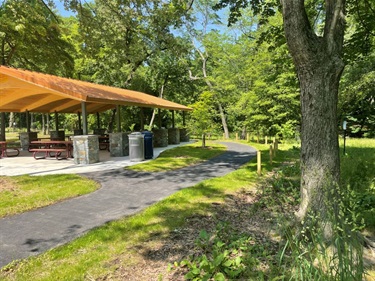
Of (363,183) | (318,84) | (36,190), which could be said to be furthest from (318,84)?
(36,190)

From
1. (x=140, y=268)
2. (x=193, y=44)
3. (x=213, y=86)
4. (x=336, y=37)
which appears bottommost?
(x=140, y=268)

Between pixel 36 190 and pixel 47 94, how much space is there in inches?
343

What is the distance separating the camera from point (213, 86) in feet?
96.5

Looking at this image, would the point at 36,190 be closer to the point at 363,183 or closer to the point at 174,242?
the point at 174,242

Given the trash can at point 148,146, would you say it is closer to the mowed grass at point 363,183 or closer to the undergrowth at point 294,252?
the mowed grass at point 363,183

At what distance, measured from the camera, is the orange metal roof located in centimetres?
1064

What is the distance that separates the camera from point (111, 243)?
415 centimetres

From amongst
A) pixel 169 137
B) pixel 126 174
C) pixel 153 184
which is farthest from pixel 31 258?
pixel 169 137

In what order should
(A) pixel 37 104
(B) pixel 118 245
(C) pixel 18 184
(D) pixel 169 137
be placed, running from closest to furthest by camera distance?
(B) pixel 118 245
(C) pixel 18 184
(A) pixel 37 104
(D) pixel 169 137

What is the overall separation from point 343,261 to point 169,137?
1897 centimetres

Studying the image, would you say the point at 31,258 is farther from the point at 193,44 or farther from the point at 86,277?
the point at 193,44

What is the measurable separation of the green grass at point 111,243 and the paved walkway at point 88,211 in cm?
28

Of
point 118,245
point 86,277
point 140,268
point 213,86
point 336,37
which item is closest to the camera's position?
point 86,277

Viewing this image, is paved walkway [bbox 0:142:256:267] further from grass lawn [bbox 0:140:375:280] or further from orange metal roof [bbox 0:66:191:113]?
orange metal roof [bbox 0:66:191:113]
